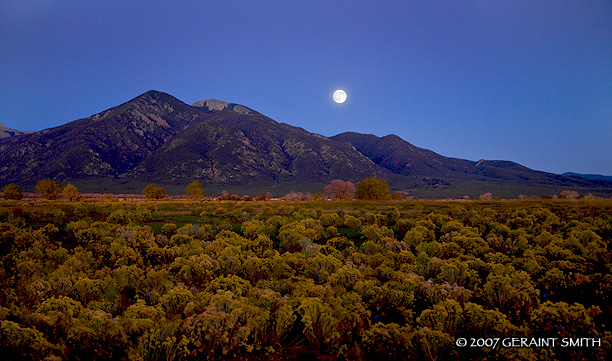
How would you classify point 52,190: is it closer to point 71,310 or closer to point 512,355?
point 71,310

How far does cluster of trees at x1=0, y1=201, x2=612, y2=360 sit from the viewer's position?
21.0ft

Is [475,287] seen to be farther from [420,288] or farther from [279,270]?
[279,270]

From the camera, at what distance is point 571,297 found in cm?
936

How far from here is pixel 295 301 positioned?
8.10 metres

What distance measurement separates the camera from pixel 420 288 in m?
9.12

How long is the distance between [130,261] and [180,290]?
5.40 meters

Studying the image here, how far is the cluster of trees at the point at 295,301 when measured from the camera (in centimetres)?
639

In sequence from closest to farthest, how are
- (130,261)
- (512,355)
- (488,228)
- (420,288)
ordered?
(512,355), (420,288), (130,261), (488,228)

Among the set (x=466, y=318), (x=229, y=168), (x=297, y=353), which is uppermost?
(x=229, y=168)

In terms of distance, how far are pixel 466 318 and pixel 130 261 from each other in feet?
41.0

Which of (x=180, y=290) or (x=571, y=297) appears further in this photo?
(x=571, y=297)

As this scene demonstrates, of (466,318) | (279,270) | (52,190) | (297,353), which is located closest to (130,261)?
(279,270)

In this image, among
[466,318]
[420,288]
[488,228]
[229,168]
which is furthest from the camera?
[229,168]

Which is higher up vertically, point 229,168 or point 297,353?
point 229,168
